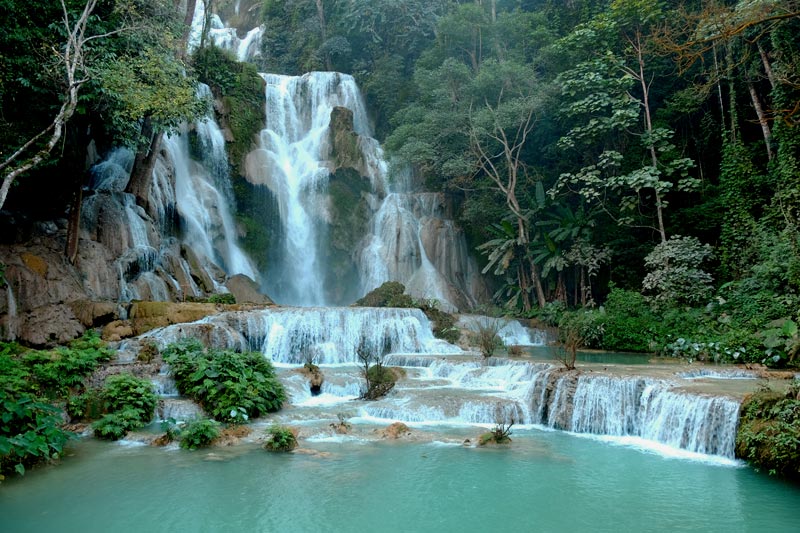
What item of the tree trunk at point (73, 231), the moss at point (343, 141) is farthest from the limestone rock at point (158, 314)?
the moss at point (343, 141)

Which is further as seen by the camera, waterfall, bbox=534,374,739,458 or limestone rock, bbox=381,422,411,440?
limestone rock, bbox=381,422,411,440

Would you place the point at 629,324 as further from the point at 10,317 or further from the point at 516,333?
the point at 10,317

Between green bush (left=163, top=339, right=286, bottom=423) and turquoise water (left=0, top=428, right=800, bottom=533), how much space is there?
57.3 inches

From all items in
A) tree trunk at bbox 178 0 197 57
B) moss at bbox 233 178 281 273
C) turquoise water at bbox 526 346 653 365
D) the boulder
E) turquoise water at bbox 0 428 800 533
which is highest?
tree trunk at bbox 178 0 197 57

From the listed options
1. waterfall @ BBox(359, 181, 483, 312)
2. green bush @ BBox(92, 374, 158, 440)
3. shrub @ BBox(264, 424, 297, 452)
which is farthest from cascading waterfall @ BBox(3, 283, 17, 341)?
waterfall @ BBox(359, 181, 483, 312)

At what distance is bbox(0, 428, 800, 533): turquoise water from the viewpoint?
223 inches

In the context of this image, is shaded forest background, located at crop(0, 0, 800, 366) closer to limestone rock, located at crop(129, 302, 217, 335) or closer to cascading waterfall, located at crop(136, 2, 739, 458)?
cascading waterfall, located at crop(136, 2, 739, 458)

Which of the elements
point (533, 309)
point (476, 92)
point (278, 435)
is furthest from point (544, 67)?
point (278, 435)

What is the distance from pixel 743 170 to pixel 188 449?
54.7 ft

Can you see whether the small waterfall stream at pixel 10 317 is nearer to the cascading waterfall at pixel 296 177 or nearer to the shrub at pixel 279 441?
the shrub at pixel 279 441

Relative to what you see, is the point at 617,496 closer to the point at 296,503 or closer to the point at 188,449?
the point at 296,503

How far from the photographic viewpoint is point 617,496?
252 inches

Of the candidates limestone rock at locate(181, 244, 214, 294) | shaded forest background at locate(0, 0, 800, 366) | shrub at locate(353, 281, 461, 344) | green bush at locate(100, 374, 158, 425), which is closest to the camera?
green bush at locate(100, 374, 158, 425)

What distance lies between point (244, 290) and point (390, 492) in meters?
13.9
